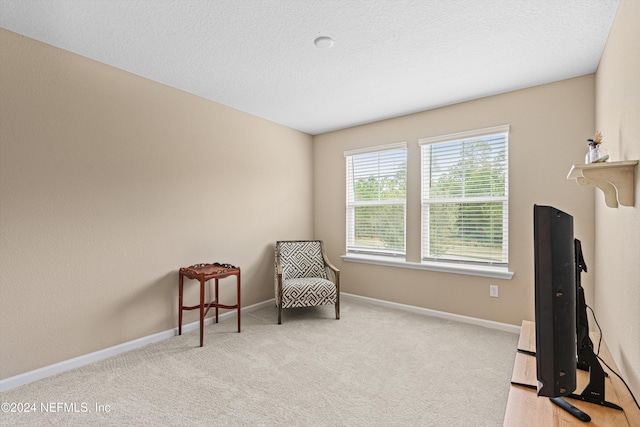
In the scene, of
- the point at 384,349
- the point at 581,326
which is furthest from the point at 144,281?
the point at 581,326

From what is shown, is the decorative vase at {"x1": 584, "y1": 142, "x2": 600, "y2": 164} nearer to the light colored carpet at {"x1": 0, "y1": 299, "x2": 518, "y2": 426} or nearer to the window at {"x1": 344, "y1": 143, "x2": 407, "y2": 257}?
the light colored carpet at {"x1": 0, "y1": 299, "x2": 518, "y2": 426}

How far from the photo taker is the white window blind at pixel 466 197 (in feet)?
10.7

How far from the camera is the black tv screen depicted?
1.11 metres

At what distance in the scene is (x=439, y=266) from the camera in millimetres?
3578

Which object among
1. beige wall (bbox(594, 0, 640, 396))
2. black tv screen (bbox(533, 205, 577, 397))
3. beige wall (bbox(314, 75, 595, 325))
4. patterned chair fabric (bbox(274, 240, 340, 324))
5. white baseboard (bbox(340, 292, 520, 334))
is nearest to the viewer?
black tv screen (bbox(533, 205, 577, 397))

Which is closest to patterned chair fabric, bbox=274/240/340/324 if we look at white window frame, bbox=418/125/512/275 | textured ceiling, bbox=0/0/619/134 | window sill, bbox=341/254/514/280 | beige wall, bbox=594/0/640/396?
window sill, bbox=341/254/514/280

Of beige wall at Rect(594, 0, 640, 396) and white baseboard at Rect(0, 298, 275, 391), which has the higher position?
beige wall at Rect(594, 0, 640, 396)

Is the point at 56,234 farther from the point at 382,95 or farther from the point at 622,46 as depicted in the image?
the point at 622,46

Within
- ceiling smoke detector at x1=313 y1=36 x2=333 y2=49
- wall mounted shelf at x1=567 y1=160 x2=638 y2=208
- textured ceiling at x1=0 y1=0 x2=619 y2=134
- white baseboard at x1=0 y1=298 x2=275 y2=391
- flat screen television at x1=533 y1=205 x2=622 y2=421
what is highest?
textured ceiling at x1=0 y1=0 x2=619 y2=134

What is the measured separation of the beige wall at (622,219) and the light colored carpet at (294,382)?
794 mm

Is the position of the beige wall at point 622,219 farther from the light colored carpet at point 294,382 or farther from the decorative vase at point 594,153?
the light colored carpet at point 294,382

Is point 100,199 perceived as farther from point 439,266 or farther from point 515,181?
point 515,181

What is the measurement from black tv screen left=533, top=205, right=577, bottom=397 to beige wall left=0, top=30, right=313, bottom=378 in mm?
3052

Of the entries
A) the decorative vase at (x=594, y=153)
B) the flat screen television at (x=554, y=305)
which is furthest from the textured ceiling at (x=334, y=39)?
the flat screen television at (x=554, y=305)
